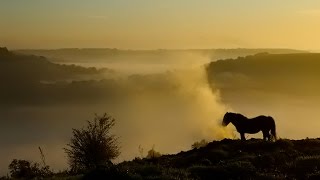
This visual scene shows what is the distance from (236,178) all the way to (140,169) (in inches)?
165

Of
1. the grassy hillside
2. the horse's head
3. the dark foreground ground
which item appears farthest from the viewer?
the horse's head

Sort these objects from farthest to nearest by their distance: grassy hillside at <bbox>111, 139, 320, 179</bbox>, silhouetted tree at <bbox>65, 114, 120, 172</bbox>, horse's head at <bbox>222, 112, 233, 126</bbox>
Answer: horse's head at <bbox>222, 112, 233, 126</bbox> < silhouetted tree at <bbox>65, 114, 120, 172</bbox> < grassy hillside at <bbox>111, 139, 320, 179</bbox>

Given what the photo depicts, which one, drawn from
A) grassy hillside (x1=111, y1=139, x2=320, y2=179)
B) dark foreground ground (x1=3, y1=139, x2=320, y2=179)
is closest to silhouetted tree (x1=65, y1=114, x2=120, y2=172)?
grassy hillside (x1=111, y1=139, x2=320, y2=179)

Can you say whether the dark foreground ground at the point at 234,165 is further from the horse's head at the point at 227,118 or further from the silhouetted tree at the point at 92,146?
the silhouetted tree at the point at 92,146

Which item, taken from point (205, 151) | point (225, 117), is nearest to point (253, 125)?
point (225, 117)

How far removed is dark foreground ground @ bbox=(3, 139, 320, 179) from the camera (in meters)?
23.2

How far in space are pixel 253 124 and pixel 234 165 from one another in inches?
648

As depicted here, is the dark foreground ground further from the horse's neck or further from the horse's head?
the horse's head

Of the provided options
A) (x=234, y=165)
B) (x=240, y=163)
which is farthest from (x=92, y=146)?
(x=234, y=165)

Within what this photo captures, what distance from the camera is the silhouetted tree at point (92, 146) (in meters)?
41.5

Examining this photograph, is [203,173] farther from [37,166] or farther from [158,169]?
[37,166]

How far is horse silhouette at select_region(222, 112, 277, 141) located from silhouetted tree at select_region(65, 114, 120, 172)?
31.0ft

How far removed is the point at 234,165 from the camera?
25.8 m

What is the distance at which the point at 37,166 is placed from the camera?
1663 inches
